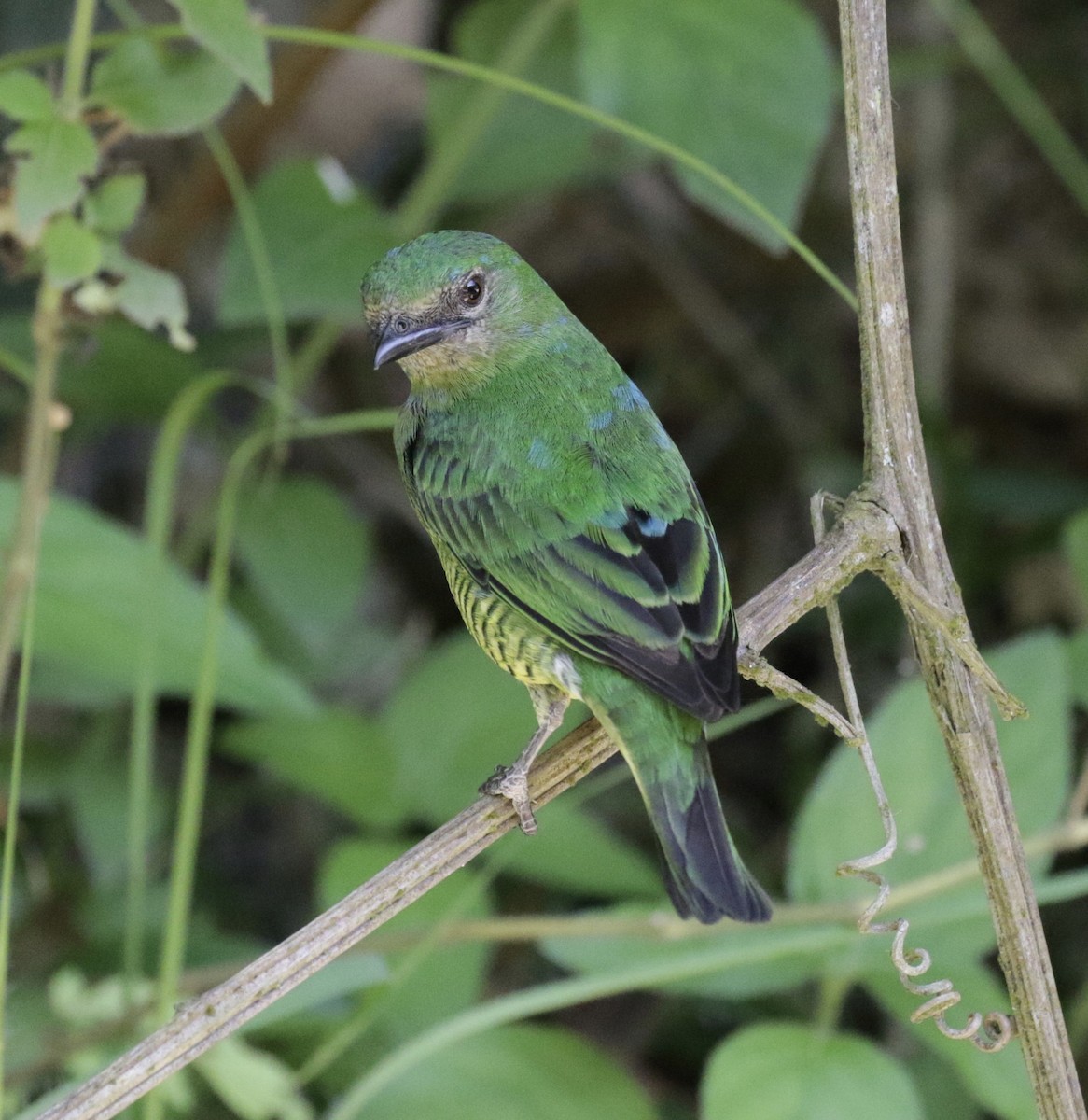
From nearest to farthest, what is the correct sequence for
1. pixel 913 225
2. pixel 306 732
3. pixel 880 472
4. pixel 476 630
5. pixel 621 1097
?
pixel 880 472, pixel 476 630, pixel 621 1097, pixel 306 732, pixel 913 225

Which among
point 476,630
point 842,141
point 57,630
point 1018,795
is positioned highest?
point 842,141

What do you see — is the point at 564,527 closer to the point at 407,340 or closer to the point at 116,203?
the point at 407,340

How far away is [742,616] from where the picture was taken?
6.21ft

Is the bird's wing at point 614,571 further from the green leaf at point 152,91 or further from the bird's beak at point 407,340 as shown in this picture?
the green leaf at point 152,91

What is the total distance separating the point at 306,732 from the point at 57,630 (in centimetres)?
66

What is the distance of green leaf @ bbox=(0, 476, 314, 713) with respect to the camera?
2.55 metres

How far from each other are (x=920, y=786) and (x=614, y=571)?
2.71 ft

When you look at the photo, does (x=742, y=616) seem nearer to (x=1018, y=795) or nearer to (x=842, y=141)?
(x=1018, y=795)

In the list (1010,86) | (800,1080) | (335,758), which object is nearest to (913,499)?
(800,1080)

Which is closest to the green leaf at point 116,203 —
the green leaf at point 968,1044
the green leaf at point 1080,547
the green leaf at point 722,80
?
the green leaf at point 722,80

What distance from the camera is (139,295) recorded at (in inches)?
84.3

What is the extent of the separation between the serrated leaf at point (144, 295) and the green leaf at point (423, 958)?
1.04 metres

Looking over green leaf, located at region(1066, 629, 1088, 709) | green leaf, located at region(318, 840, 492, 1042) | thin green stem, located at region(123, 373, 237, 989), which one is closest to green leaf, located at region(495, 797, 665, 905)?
green leaf, located at region(318, 840, 492, 1042)

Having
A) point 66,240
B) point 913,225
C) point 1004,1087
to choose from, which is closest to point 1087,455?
point 913,225
